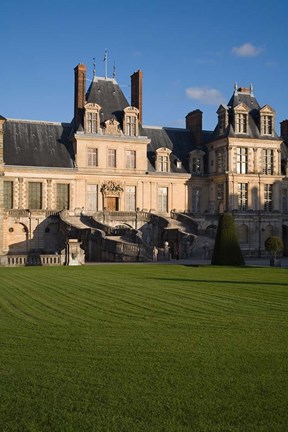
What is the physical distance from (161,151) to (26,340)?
3499 centimetres

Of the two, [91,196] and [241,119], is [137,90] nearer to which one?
[241,119]

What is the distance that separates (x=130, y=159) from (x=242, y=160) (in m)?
8.11

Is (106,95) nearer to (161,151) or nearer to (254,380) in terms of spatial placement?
(161,151)

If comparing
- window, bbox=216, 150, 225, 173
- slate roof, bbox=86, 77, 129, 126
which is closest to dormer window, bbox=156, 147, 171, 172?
slate roof, bbox=86, 77, 129, 126

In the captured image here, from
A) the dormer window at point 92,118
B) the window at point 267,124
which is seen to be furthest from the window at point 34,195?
the window at point 267,124

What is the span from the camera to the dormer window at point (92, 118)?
41469mm

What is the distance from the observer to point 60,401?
673cm

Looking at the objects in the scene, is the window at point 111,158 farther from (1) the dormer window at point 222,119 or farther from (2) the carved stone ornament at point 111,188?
(1) the dormer window at point 222,119

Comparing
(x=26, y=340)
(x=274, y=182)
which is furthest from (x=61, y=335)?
(x=274, y=182)

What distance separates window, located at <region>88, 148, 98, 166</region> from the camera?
4194cm

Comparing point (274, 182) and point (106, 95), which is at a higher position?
point (106, 95)

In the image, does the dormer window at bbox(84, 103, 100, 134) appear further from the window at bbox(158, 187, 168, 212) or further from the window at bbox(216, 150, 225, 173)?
the window at bbox(216, 150, 225, 173)

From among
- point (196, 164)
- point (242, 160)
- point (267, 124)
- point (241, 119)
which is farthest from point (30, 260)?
point (267, 124)

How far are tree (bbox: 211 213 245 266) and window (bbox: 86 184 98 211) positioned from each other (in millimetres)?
13949
